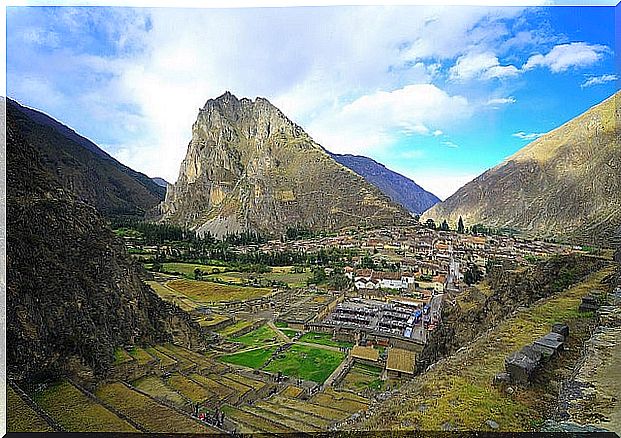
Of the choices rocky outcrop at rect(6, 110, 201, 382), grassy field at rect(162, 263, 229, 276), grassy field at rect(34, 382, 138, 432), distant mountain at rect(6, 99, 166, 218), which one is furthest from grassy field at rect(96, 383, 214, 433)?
distant mountain at rect(6, 99, 166, 218)

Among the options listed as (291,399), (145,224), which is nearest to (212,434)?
(291,399)

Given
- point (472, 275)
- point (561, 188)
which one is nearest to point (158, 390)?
point (472, 275)

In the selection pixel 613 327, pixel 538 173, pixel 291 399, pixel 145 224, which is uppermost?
pixel 538 173

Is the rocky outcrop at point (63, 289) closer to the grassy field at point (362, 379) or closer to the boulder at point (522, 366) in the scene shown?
the grassy field at point (362, 379)

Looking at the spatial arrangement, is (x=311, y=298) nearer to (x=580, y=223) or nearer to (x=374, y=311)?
(x=374, y=311)

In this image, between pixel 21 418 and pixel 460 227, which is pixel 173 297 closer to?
pixel 21 418
